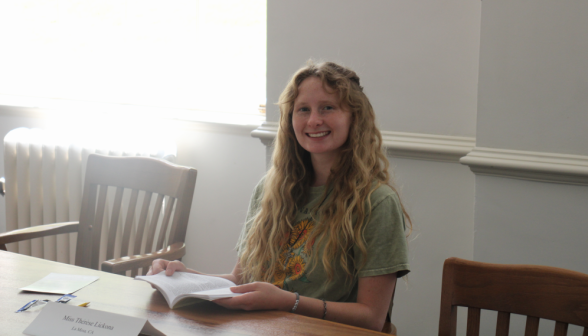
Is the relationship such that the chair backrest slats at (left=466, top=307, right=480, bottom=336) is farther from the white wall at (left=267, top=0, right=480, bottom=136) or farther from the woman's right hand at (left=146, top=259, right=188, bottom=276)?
the white wall at (left=267, top=0, right=480, bottom=136)

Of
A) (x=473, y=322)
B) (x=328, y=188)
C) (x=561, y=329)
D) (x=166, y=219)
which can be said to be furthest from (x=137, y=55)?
(x=561, y=329)

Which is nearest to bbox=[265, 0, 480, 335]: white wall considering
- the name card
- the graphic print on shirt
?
the graphic print on shirt

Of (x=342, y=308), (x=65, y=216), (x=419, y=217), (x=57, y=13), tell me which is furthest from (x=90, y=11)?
(x=342, y=308)

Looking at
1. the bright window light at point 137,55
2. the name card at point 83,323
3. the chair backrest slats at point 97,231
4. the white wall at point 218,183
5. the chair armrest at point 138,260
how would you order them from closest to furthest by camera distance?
1. the name card at point 83,323
2. the chair armrest at point 138,260
3. the chair backrest slats at point 97,231
4. the white wall at point 218,183
5. the bright window light at point 137,55

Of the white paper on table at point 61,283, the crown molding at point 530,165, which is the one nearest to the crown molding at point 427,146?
the crown molding at point 530,165

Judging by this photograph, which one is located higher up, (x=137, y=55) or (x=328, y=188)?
(x=137, y=55)

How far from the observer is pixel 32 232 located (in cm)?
173

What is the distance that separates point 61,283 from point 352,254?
2.24 feet

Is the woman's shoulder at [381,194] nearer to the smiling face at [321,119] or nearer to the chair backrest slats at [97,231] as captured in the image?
the smiling face at [321,119]

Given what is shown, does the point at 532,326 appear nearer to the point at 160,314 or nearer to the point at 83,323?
the point at 160,314

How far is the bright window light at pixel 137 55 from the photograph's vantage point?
2.67 m

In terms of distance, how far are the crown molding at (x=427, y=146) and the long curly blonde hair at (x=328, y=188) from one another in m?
0.46

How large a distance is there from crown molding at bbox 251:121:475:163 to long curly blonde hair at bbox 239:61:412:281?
1.51ft

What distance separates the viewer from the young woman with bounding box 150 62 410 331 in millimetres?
1270
